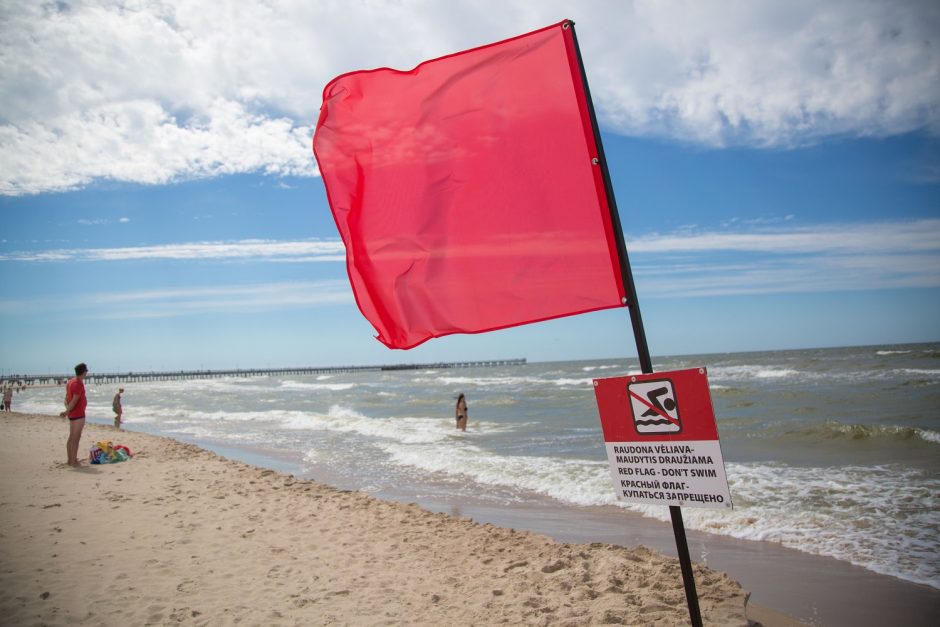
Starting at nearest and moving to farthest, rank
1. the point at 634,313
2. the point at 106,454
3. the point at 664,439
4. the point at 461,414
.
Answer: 1. the point at 664,439
2. the point at 634,313
3. the point at 106,454
4. the point at 461,414

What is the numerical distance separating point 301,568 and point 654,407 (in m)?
4.41

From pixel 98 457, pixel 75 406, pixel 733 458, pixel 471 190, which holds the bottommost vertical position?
pixel 733 458

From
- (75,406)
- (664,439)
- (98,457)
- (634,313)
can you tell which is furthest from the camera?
(98,457)

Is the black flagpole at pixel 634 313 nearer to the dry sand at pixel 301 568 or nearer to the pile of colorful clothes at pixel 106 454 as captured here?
the dry sand at pixel 301 568

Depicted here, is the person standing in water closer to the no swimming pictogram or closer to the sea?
the sea

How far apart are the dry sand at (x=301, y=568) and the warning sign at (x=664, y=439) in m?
1.99

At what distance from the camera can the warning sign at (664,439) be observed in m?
2.72

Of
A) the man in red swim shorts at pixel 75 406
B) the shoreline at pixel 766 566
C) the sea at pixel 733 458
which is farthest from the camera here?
the man in red swim shorts at pixel 75 406

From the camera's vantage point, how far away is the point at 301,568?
5766mm

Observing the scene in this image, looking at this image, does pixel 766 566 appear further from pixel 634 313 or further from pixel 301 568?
pixel 301 568

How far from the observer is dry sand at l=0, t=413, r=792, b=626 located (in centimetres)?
458

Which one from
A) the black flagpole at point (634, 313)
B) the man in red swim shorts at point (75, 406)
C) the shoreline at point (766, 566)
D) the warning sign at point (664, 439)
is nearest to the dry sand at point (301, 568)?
the shoreline at point (766, 566)

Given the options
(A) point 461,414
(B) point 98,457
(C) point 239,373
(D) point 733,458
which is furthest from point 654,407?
(C) point 239,373

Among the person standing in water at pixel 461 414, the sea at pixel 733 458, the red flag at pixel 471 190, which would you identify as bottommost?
the sea at pixel 733 458
